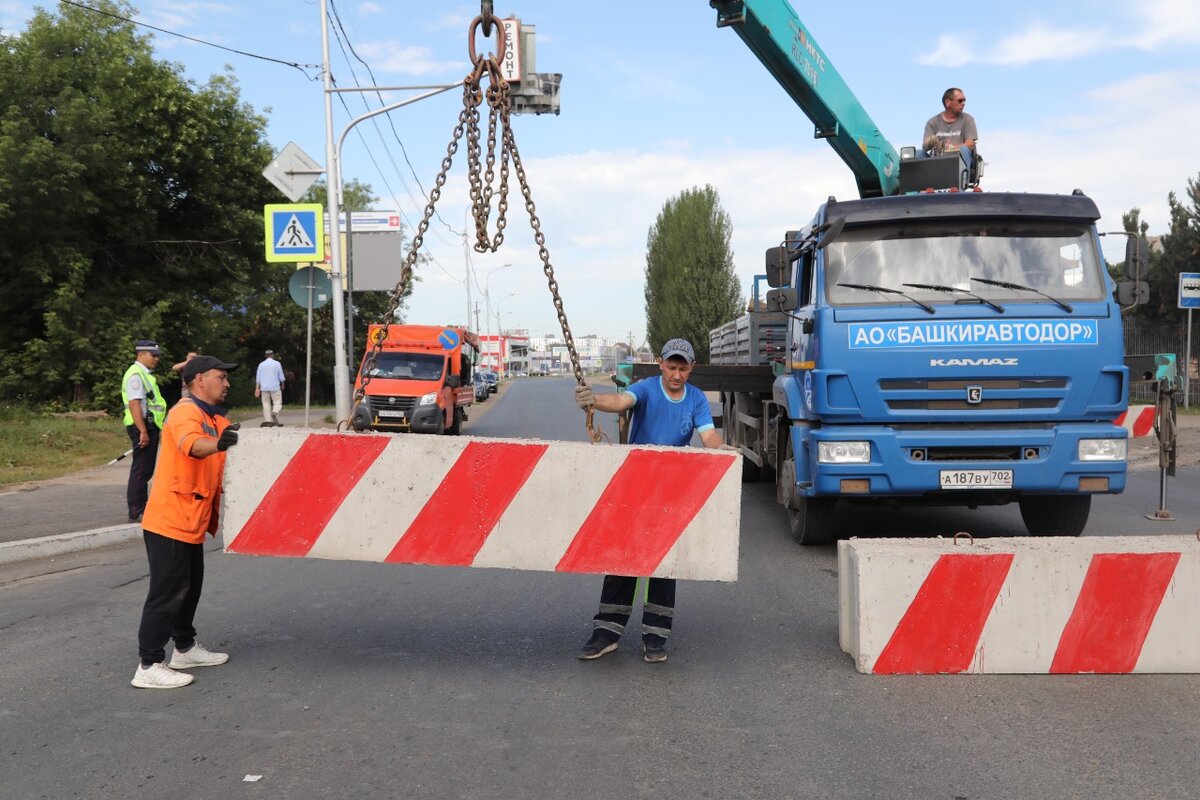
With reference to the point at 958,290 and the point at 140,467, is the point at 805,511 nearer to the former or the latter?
the point at 958,290

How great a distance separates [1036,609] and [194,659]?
14.2 feet

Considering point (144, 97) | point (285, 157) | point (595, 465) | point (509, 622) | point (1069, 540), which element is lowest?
point (509, 622)

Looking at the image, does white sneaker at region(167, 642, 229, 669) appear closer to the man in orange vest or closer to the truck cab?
the man in orange vest

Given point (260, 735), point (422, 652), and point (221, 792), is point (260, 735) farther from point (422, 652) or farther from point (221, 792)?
point (422, 652)

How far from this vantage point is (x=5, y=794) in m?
3.58

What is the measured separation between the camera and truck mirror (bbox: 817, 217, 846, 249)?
7492 mm

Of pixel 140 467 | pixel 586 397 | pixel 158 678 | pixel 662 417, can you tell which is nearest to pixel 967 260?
pixel 662 417

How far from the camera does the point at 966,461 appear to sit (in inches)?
284

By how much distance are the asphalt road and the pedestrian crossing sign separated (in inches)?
362

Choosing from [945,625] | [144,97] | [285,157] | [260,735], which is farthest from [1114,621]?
[144,97]

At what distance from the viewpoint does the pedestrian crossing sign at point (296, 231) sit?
15.1 metres

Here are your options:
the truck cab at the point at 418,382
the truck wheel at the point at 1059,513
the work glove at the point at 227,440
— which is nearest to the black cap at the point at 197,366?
the work glove at the point at 227,440

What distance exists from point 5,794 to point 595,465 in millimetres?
2738

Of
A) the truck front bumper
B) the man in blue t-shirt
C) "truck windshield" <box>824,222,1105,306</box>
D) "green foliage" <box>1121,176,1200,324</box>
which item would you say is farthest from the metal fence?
the man in blue t-shirt
